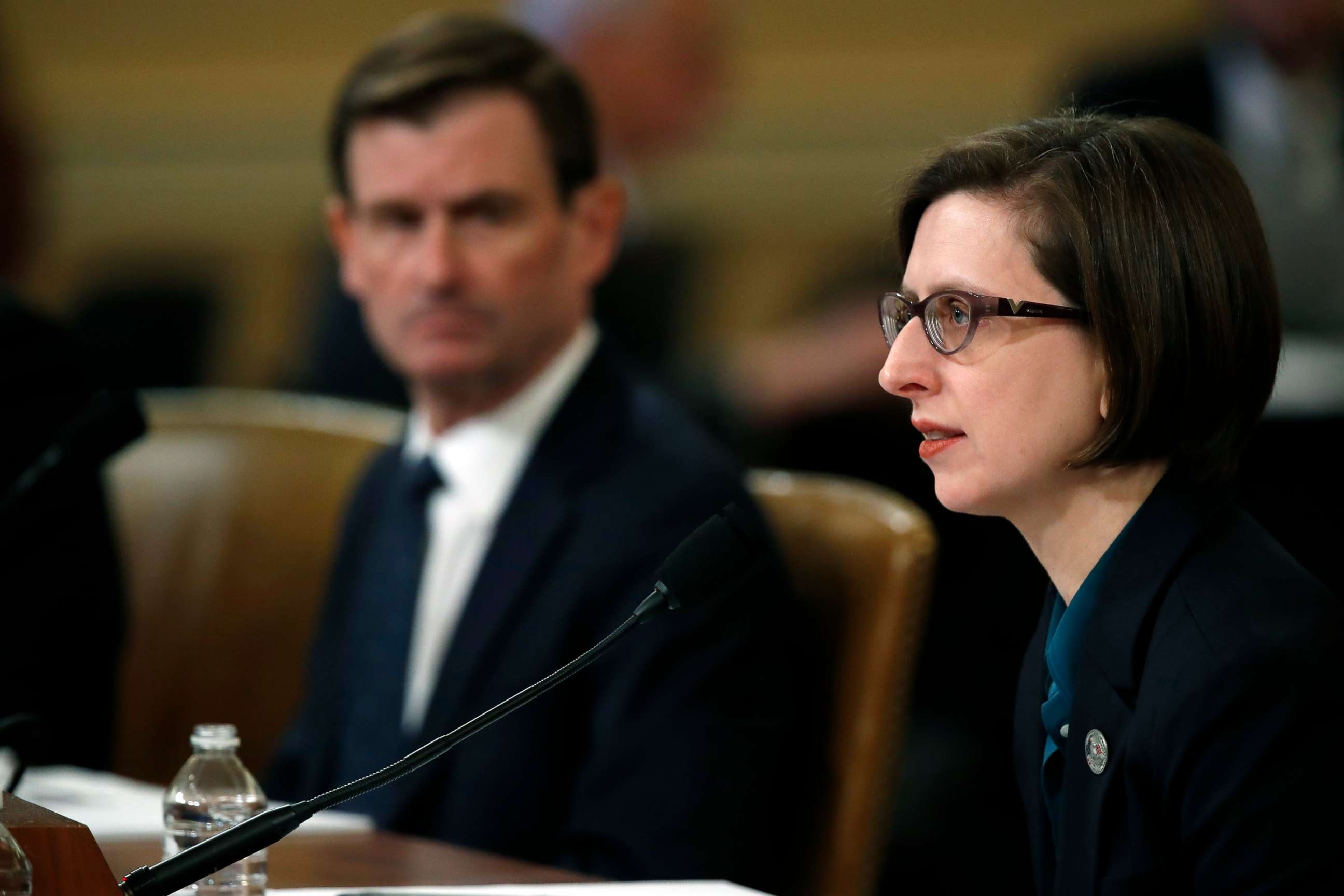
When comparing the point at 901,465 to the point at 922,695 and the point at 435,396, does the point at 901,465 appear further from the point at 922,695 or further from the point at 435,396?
the point at 435,396

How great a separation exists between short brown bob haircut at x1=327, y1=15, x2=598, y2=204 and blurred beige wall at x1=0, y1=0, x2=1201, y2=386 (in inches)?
98.4

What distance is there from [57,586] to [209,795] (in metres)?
0.76

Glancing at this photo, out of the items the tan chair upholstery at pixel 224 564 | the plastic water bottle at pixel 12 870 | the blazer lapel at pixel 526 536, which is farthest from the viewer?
the tan chair upholstery at pixel 224 564

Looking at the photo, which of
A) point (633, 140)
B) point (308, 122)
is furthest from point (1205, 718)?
point (308, 122)

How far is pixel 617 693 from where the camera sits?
1659 mm

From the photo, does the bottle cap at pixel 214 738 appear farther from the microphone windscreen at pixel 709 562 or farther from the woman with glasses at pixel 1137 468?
the woman with glasses at pixel 1137 468

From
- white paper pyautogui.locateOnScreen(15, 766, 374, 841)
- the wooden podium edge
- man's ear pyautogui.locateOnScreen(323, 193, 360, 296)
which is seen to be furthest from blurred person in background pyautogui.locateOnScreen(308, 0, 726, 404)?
the wooden podium edge

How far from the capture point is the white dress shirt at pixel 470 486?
6.29 ft

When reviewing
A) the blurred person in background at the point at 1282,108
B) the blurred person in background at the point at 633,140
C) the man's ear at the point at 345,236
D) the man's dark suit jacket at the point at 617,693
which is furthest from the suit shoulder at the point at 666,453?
the blurred person in background at the point at 1282,108

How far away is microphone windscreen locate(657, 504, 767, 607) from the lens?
110 cm

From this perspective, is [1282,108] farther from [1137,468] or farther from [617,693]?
[1137,468]

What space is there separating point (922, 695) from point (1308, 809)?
1.82 m

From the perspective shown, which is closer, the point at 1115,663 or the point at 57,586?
the point at 1115,663

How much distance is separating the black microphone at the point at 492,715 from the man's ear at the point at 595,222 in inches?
37.4
